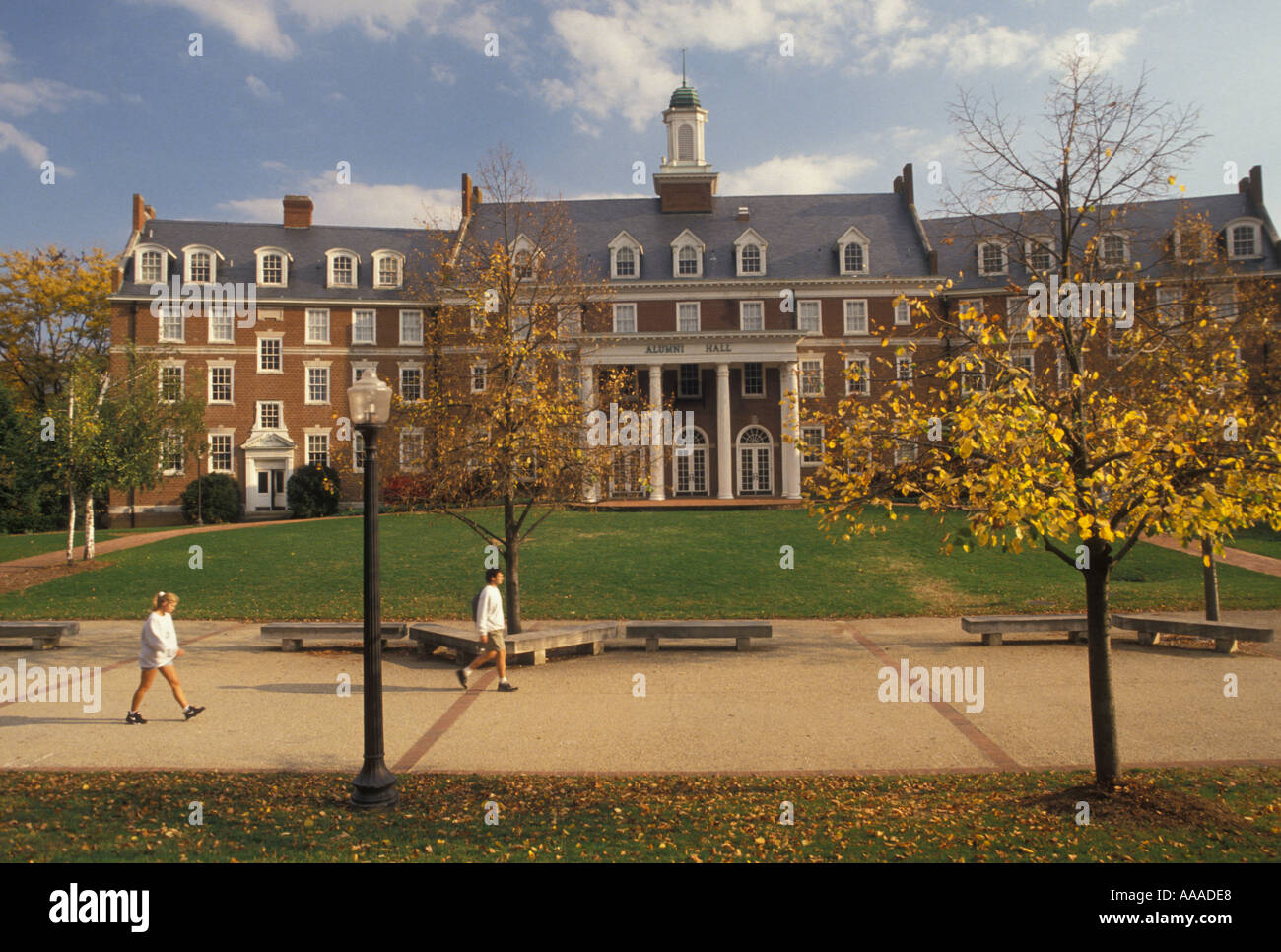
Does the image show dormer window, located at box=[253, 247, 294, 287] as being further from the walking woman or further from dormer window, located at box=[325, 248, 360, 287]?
the walking woman

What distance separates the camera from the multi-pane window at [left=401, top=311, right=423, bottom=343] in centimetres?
4556

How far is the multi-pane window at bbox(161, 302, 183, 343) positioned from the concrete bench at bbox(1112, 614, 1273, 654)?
45576 mm

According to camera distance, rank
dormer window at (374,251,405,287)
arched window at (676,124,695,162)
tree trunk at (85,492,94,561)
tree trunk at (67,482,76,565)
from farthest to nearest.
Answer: arched window at (676,124,695,162)
dormer window at (374,251,405,287)
tree trunk at (85,492,94,561)
tree trunk at (67,482,76,565)

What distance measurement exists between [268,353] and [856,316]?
107ft

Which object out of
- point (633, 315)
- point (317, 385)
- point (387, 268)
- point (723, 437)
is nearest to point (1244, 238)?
point (723, 437)

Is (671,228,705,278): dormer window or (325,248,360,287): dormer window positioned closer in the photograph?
(671,228,705,278): dormer window

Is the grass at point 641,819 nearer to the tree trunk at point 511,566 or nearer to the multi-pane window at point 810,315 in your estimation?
the tree trunk at point 511,566

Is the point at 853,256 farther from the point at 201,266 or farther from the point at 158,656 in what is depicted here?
the point at 158,656

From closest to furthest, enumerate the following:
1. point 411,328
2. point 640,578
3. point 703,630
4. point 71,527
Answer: point 703,630 → point 640,578 → point 71,527 → point 411,328

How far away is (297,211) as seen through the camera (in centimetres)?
4841

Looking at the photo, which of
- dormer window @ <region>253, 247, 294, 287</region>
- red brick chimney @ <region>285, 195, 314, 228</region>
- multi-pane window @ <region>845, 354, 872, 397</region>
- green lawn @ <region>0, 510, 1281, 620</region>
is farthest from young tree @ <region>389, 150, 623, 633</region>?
red brick chimney @ <region>285, 195, 314, 228</region>

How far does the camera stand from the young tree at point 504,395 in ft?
43.3

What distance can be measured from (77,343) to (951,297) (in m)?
49.2

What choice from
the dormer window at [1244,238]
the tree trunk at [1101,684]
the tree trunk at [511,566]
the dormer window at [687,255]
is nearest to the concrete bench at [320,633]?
the tree trunk at [511,566]
